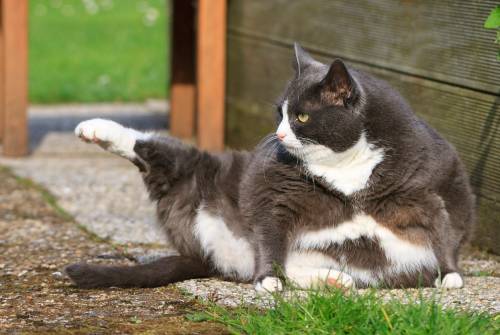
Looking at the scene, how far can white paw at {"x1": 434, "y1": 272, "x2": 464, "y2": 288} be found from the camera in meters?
3.61

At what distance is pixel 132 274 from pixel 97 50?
803 cm

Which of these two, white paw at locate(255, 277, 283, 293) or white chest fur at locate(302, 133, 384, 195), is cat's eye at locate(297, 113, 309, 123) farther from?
white paw at locate(255, 277, 283, 293)

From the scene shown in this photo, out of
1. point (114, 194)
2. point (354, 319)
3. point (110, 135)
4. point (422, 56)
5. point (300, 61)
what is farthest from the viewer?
point (114, 194)

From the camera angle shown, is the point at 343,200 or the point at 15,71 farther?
the point at 15,71

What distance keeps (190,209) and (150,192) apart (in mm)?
198

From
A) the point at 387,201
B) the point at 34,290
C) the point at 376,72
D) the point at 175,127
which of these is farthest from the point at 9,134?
the point at 387,201

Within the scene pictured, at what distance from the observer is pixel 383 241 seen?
11.9ft

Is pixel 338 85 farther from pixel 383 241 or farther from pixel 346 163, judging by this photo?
pixel 383 241

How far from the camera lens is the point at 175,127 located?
25.4ft

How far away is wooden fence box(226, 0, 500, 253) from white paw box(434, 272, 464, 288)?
84 centimetres

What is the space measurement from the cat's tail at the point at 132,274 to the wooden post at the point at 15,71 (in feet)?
10.7

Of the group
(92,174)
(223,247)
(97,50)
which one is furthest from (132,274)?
(97,50)

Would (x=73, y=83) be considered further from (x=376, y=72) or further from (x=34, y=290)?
(x=34, y=290)

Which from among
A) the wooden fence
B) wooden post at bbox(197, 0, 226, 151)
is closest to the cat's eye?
the wooden fence
